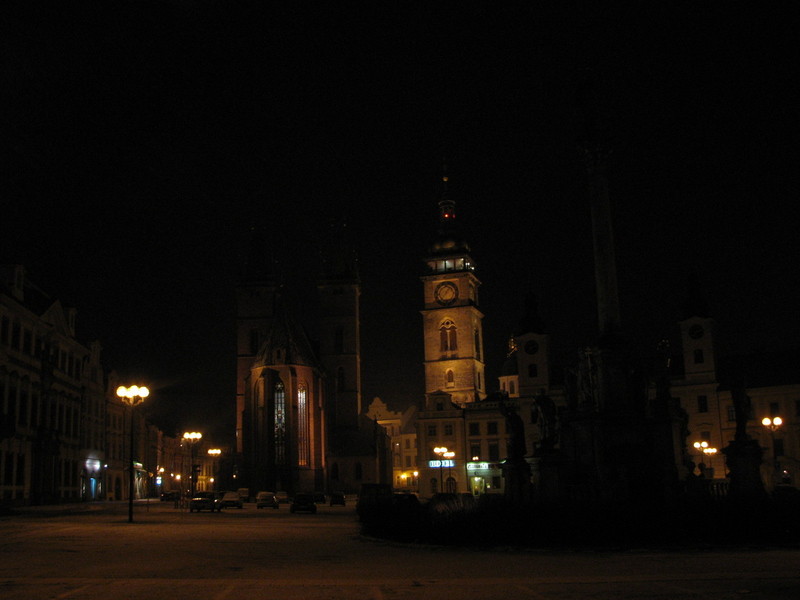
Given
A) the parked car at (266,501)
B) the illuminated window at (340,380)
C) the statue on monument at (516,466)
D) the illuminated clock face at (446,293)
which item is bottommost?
the parked car at (266,501)

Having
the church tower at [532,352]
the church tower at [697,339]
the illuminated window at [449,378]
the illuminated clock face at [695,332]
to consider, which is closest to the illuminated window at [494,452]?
the church tower at [532,352]

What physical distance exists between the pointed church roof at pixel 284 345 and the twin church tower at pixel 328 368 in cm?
10

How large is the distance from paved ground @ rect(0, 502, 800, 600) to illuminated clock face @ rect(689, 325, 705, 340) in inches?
2649

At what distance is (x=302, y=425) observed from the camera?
292ft

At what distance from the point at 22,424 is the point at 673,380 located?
2343 inches

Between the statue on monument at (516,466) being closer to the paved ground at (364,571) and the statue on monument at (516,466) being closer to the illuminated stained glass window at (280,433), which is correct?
the paved ground at (364,571)

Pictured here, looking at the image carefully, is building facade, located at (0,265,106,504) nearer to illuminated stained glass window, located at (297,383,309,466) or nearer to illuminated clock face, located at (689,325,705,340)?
illuminated stained glass window, located at (297,383,309,466)

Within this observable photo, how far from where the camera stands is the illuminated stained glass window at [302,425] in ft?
289

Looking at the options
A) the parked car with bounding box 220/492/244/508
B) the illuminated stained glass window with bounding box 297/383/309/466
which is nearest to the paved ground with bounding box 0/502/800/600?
the parked car with bounding box 220/492/244/508

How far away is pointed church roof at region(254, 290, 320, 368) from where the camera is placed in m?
88.1

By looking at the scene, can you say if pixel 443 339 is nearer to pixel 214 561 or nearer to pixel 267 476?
pixel 267 476

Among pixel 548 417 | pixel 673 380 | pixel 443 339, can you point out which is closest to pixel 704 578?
pixel 548 417

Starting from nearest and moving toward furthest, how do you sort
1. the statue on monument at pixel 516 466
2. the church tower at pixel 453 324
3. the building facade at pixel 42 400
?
the statue on monument at pixel 516 466
the building facade at pixel 42 400
the church tower at pixel 453 324

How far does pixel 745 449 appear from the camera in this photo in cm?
3002
